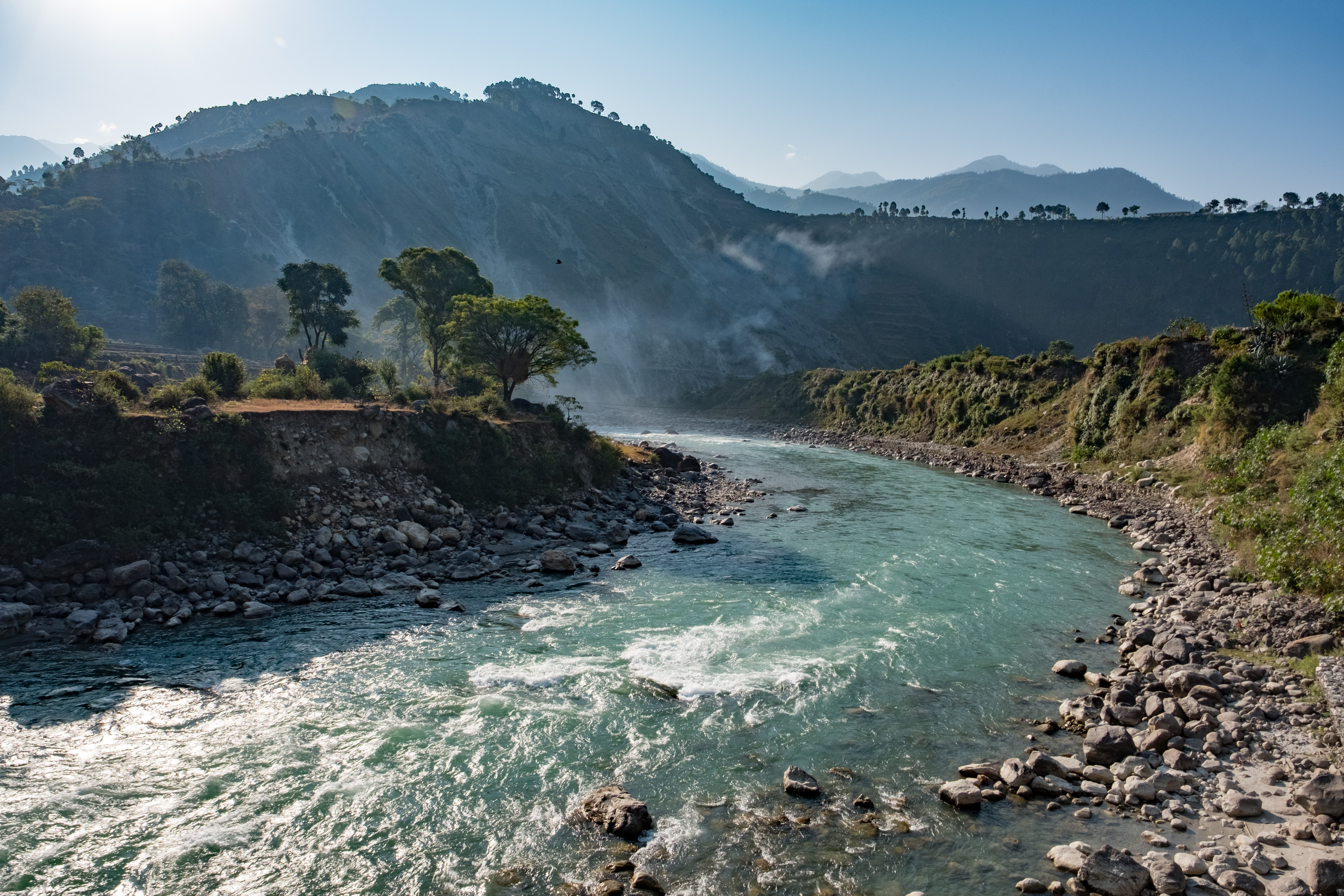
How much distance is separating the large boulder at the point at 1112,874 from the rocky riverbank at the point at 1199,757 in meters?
0.02

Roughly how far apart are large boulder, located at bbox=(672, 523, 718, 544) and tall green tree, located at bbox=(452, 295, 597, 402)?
1576 centimetres

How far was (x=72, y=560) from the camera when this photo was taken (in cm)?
1964

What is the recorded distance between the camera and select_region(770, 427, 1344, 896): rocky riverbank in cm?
906

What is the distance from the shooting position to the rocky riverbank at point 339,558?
18.6m

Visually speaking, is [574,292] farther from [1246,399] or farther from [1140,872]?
[1140,872]

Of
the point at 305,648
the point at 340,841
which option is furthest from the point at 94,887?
the point at 305,648

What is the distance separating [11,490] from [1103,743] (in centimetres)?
2781

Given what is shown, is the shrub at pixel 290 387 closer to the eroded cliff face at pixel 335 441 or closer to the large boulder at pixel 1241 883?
the eroded cliff face at pixel 335 441

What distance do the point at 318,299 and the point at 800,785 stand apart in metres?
54.3

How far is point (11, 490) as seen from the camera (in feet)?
67.5

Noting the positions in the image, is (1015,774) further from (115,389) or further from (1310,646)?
(115,389)

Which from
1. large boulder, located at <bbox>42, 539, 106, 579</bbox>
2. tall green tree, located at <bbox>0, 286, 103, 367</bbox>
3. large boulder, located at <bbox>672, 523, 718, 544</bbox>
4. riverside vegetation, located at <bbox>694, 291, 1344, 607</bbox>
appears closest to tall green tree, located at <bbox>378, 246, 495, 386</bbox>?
tall green tree, located at <bbox>0, 286, 103, 367</bbox>

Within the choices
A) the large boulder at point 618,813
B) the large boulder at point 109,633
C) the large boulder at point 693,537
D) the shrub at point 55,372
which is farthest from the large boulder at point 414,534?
the shrub at point 55,372

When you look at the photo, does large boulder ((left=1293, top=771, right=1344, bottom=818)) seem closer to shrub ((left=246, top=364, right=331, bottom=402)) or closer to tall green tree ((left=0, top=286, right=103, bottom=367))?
shrub ((left=246, top=364, right=331, bottom=402))
